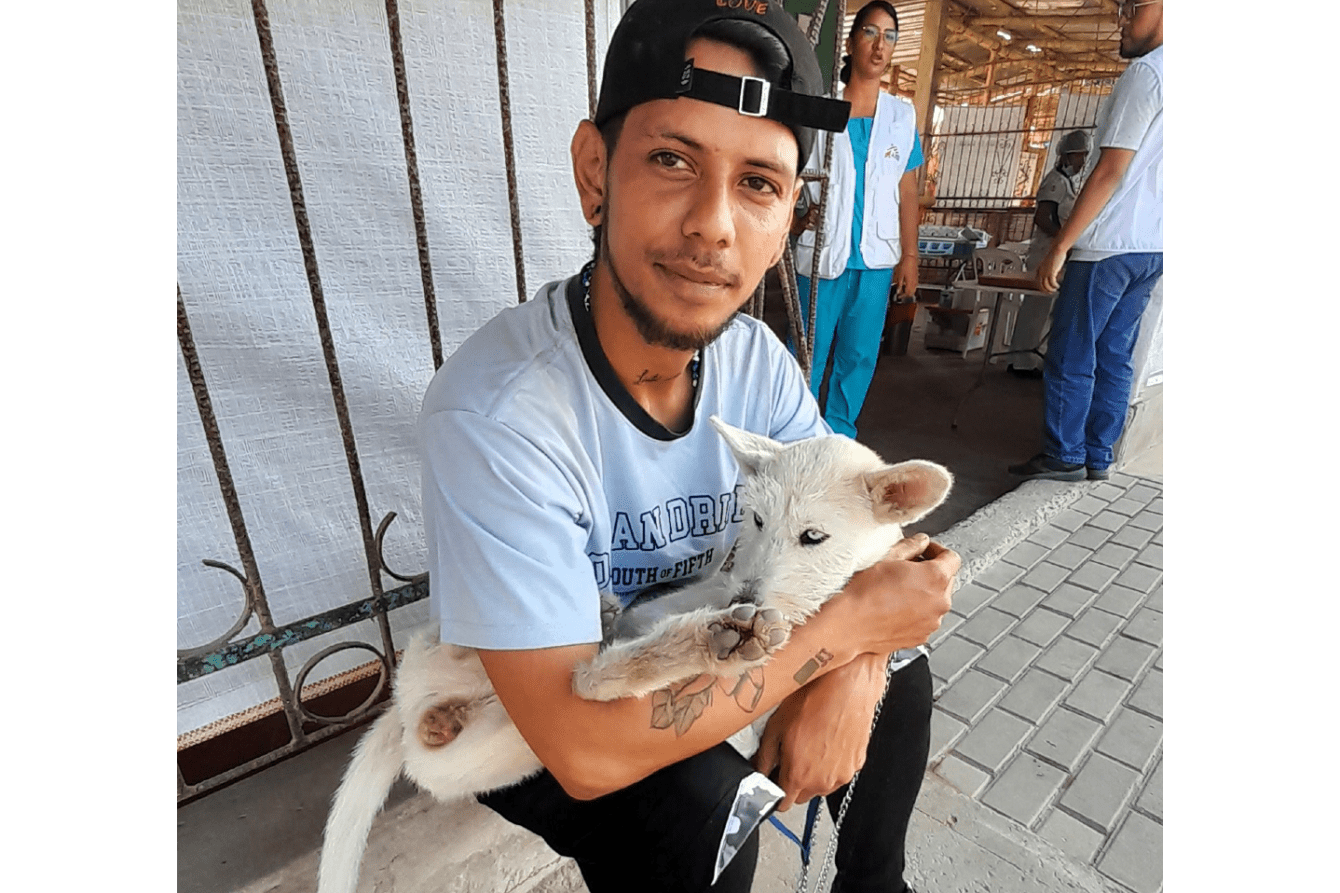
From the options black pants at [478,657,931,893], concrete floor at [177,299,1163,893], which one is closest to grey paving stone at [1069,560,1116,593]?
black pants at [478,657,931,893]

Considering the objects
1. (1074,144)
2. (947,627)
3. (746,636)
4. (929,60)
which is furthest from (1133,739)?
(929,60)

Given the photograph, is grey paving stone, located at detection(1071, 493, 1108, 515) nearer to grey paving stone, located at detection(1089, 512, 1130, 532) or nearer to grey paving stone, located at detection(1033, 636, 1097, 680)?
grey paving stone, located at detection(1089, 512, 1130, 532)

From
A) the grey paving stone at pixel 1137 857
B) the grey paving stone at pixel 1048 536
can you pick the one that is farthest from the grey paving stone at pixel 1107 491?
the grey paving stone at pixel 1137 857

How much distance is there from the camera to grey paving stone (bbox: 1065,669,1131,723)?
2762 mm

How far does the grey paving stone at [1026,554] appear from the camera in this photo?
3869 mm

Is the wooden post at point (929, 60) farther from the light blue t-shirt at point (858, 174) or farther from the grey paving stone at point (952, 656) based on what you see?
the grey paving stone at point (952, 656)

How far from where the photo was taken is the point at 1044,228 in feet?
22.6

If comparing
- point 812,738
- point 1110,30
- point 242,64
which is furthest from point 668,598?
point 1110,30

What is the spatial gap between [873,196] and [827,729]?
11.7ft

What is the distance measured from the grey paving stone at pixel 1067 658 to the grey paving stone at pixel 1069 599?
26cm

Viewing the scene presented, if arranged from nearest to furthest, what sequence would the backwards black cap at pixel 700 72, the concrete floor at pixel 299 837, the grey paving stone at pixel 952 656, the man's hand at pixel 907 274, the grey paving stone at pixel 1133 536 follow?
1. the backwards black cap at pixel 700 72
2. the concrete floor at pixel 299 837
3. the grey paving stone at pixel 952 656
4. the grey paving stone at pixel 1133 536
5. the man's hand at pixel 907 274

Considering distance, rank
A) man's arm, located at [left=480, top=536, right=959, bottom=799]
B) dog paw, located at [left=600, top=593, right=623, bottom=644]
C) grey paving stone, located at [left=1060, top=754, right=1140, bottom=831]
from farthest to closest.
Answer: grey paving stone, located at [left=1060, top=754, right=1140, bottom=831]
dog paw, located at [left=600, top=593, right=623, bottom=644]
man's arm, located at [left=480, top=536, right=959, bottom=799]

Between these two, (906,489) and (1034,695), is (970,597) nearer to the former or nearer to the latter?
(1034,695)

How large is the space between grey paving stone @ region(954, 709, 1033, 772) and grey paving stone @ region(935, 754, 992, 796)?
4 centimetres
